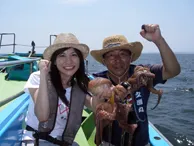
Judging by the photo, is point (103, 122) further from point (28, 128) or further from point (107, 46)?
point (28, 128)

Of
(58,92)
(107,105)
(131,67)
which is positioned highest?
(131,67)

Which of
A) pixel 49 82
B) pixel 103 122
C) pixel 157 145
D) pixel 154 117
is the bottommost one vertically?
A: pixel 154 117

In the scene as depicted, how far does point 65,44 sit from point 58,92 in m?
0.63

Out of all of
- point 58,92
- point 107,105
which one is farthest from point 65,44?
point 107,105

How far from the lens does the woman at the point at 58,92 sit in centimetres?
263

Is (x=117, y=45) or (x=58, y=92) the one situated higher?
(x=117, y=45)

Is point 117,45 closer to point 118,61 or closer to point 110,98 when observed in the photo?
point 118,61

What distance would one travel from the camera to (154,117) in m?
11.4

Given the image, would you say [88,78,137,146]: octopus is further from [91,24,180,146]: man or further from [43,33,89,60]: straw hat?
[43,33,89,60]: straw hat

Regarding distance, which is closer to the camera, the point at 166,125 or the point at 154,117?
the point at 166,125

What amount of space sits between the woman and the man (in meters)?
0.32

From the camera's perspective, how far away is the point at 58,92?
2.84 meters

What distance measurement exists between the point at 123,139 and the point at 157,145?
1.33 m

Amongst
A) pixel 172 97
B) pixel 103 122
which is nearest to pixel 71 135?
pixel 103 122
